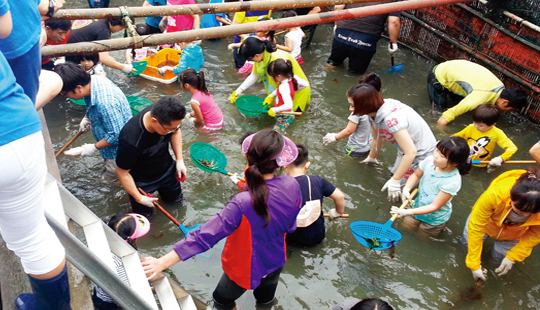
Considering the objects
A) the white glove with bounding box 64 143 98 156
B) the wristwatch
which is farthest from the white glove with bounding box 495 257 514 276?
the wristwatch

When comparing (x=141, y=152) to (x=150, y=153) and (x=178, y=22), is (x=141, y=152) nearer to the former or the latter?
(x=150, y=153)

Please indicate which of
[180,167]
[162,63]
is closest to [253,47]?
[180,167]

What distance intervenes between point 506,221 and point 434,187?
26.8 inches

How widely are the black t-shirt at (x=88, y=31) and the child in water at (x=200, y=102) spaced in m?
1.57

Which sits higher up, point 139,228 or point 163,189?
point 139,228

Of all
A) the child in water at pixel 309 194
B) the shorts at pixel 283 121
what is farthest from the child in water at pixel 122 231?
the shorts at pixel 283 121

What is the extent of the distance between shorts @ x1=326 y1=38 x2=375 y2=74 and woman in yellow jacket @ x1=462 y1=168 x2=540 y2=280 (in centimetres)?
419

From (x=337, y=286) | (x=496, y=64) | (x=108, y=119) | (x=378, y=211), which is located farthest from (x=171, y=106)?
(x=496, y=64)

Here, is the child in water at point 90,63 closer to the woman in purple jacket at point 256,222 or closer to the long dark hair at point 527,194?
the woman in purple jacket at point 256,222

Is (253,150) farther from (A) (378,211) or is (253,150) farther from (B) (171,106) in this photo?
(A) (378,211)

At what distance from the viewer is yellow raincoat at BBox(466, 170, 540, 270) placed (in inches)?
139

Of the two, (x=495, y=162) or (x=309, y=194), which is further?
(x=495, y=162)

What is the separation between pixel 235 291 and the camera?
10.4ft

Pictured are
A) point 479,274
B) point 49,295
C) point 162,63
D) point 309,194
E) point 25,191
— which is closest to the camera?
point 25,191
